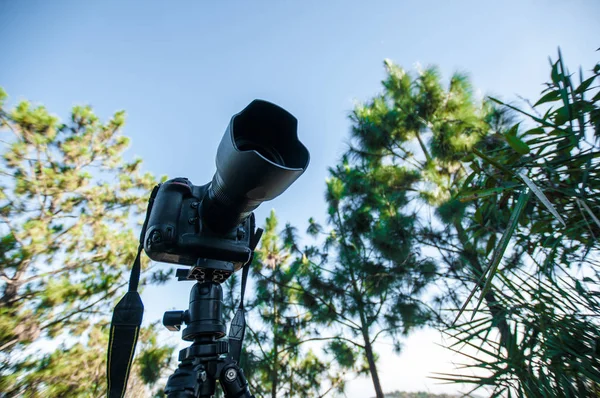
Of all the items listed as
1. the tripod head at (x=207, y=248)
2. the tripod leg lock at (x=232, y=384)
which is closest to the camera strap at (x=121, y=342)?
the tripod head at (x=207, y=248)

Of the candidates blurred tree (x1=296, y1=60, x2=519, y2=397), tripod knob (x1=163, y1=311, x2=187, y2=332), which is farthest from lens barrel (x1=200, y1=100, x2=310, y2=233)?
blurred tree (x1=296, y1=60, x2=519, y2=397)

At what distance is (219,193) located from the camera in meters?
0.71

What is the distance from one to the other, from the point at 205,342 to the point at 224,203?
35 cm

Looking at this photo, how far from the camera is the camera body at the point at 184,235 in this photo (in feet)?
2.43

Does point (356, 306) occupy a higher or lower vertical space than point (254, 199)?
higher

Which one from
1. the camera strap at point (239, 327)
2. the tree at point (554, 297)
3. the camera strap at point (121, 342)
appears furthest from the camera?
the camera strap at point (239, 327)

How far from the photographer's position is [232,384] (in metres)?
0.72

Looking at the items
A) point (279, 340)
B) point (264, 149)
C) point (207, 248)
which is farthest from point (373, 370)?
point (264, 149)

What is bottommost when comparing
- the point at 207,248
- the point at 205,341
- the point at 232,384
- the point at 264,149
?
the point at 232,384

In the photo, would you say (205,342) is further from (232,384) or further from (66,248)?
(66,248)

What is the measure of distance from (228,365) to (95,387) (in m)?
4.82

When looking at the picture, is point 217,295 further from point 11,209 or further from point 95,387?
point 95,387

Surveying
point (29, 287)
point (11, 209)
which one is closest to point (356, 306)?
point (29, 287)

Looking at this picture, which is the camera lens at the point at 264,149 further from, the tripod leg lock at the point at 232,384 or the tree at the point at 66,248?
the tree at the point at 66,248
